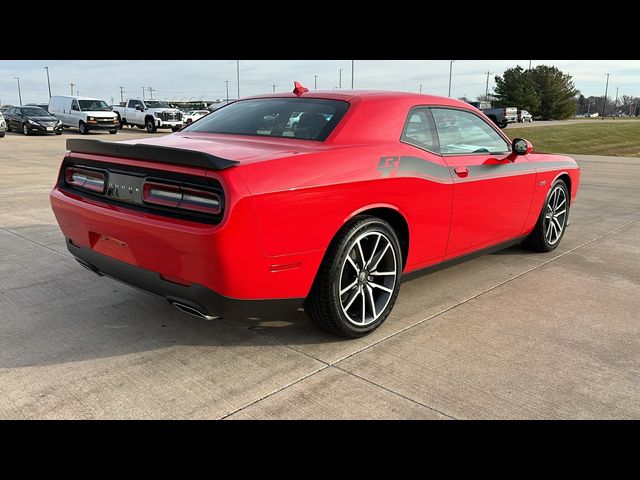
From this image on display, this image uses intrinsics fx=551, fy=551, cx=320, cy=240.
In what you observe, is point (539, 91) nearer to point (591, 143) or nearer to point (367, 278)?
point (591, 143)

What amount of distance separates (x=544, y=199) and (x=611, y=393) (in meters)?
2.73

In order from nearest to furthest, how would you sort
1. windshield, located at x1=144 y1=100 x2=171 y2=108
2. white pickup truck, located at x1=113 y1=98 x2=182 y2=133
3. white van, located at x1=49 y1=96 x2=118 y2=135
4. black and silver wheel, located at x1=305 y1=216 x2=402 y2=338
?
black and silver wheel, located at x1=305 y1=216 x2=402 y2=338 < white van, located at x1=49 y1=96 x2=118 y2=135 < white pickup truck, located at x1=113 y1=98 x2=182 y2=133 < windshield, located at x1=144 y1=100 x2=171 y2=108

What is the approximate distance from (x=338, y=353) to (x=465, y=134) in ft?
6.75

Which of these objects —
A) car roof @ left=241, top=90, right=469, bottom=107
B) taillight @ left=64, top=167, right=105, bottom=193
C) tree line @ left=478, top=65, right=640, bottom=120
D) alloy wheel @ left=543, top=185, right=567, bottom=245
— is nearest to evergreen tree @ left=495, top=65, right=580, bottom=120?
tree line @ left=478, top=65, right=640, bottom=120

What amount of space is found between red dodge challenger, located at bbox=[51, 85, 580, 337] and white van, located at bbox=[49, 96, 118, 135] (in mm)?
27174

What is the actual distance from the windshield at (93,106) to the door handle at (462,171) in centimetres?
2919

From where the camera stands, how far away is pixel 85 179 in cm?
338

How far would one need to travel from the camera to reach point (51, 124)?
2761cm

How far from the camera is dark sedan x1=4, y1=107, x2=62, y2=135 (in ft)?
89.5

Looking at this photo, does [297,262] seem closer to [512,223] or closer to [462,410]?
[462,410]

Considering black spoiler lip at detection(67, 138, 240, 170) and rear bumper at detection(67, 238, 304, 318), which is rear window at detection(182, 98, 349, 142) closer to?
black spoiler lip at detection(67, 138, 240, 170)
